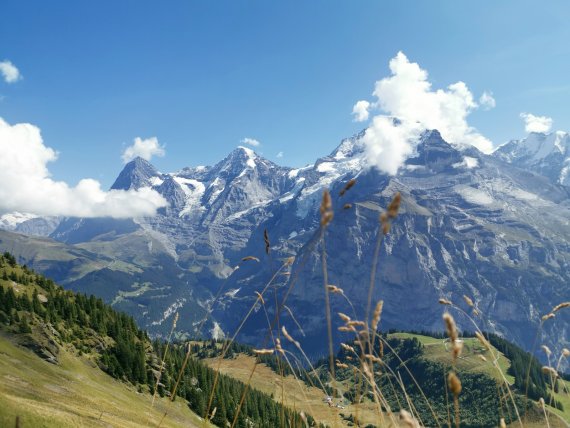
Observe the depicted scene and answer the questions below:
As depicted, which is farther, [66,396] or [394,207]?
[66,396]

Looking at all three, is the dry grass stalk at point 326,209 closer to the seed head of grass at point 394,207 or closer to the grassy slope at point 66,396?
the seed head of grass at point 394,207

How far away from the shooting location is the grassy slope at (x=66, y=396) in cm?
2839

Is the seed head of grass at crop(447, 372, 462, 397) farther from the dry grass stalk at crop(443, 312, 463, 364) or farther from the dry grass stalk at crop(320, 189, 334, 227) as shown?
the dry grass stalk at crop(320, 189, 334, 227)

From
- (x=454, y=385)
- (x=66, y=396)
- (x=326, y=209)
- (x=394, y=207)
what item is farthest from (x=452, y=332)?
(x=66, y=396)

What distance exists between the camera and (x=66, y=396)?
45.3 meters

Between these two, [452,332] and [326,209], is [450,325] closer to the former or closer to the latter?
[452,332]

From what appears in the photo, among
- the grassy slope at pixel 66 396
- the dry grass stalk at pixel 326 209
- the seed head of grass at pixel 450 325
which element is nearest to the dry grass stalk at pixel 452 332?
the seed head of grass at pixel 450 325

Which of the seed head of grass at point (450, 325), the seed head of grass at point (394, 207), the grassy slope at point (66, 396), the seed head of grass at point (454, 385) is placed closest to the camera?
the seed head of grass at point (454, 385)

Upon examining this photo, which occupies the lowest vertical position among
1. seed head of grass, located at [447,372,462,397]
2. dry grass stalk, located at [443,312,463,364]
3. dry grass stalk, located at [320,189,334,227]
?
seed head of grass, located at [447,372,462,397]

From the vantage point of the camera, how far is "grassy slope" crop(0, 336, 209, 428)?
28.4 meters

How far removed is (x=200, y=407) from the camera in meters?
87.3

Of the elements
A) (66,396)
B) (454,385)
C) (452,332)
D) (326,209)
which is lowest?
(66,396)

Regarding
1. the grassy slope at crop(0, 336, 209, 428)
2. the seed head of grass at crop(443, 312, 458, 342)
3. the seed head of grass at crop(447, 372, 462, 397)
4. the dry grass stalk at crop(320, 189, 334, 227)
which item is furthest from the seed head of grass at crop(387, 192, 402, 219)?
the grassy slope at crop(0, 336, 209, 428)

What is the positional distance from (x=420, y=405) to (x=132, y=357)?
157722 mm
